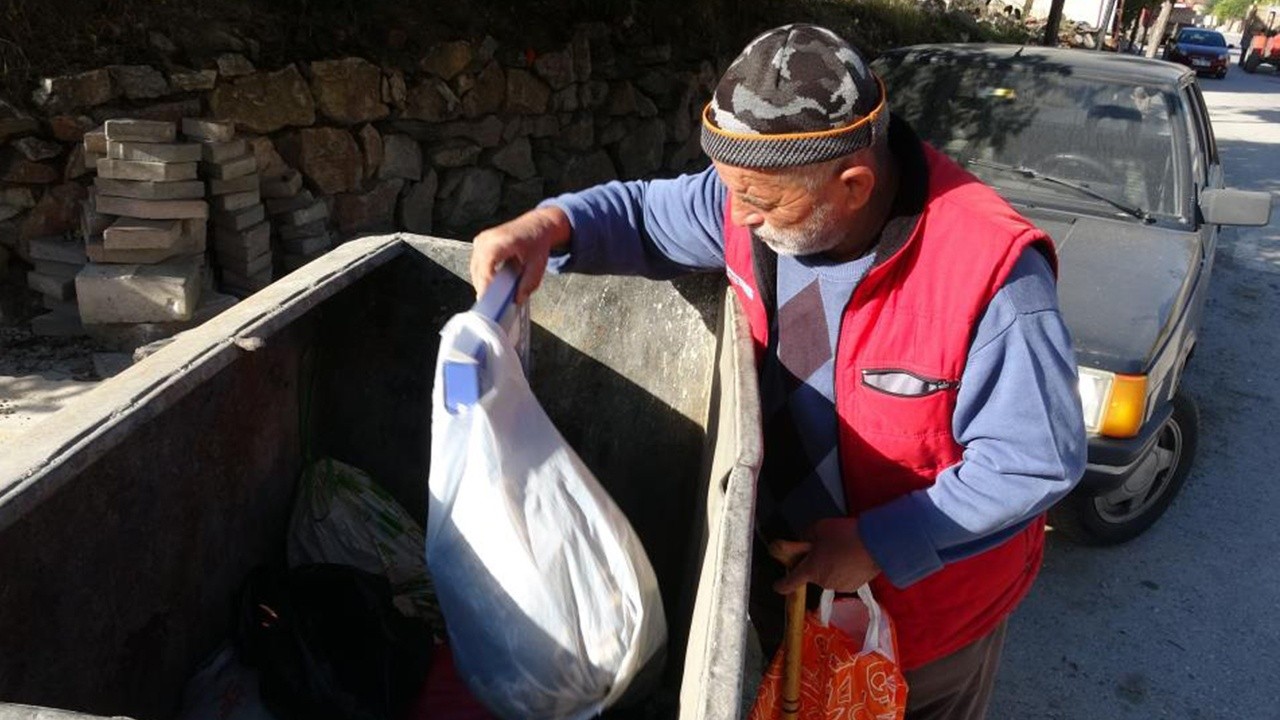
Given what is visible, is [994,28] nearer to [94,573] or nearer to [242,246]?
[242,246]

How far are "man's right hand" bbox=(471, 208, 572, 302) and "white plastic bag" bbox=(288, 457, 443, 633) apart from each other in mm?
674

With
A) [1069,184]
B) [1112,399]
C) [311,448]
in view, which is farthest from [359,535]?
[1069,184]

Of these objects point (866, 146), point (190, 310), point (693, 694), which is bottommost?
point (190, 310)

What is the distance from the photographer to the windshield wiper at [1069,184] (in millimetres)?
3965

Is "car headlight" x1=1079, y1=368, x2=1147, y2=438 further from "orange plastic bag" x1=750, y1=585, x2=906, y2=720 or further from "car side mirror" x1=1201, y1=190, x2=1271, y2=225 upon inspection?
"orange plastic bag" x1=750, y1=585, x2=906, y2=720

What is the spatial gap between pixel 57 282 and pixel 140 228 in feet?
1.64

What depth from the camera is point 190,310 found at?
4.26 m

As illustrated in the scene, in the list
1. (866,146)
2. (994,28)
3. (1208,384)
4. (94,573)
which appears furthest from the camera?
(994,28)

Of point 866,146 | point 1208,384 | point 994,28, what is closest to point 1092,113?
point 1208,384

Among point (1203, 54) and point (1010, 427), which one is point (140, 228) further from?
point (1203, 54)

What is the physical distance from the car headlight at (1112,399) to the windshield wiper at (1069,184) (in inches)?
42.0

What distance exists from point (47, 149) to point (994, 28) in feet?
54.2

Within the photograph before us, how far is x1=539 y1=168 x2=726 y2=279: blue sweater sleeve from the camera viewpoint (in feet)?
6.66

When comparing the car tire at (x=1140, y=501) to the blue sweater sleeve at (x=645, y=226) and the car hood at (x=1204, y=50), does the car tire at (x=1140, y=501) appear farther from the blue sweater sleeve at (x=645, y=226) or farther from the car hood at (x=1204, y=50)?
the car hood at (x=1204, y=50)
